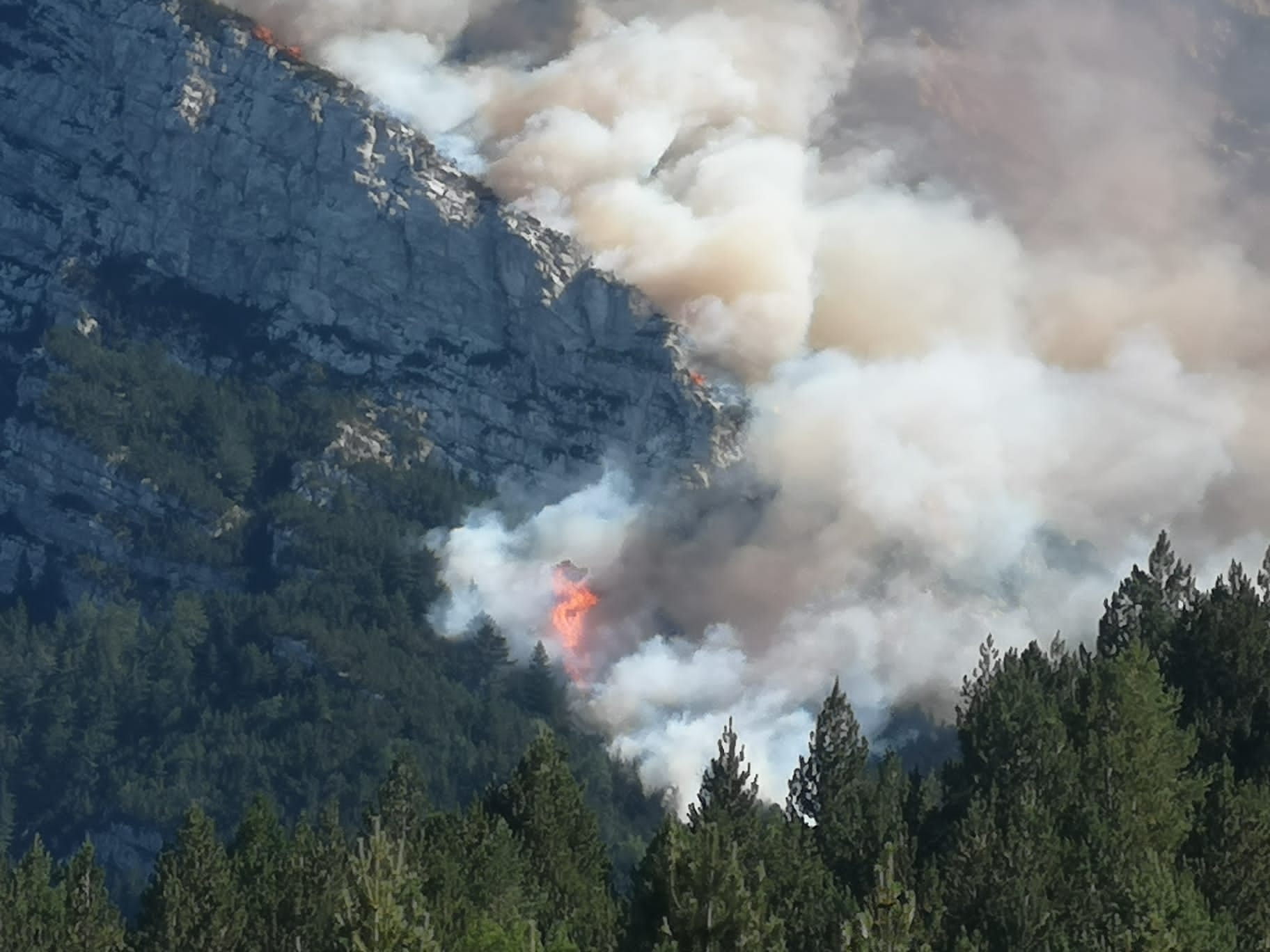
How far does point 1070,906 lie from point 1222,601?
54.4 meters

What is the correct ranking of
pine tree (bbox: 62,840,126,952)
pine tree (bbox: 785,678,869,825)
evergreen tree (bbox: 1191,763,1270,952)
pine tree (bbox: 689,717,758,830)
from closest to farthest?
evergreen tree (bbox: 1191,763,1270,952) → pine tree (bbox: 62,840,126,952) → pine tree (bbox: 689,717,758,830) → pine tree (bbox: 785,678,869,825)

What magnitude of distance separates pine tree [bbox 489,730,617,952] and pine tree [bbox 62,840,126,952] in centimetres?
2098

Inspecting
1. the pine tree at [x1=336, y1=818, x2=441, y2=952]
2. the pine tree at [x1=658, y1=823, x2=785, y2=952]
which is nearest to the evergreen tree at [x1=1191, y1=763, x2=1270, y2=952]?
the pine tree at [x1=658, y1=823, x2=785, y2=952]

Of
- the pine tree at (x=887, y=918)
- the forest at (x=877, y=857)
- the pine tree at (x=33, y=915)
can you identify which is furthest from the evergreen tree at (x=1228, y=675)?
the pine tree at (x=887, y=918)

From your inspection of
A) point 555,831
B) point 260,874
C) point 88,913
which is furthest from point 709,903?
point 260,874

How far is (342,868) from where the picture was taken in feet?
416

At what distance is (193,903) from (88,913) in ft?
17.8

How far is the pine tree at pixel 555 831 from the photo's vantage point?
135 meters

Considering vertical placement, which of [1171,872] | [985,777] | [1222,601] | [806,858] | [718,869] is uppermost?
[1222,601]

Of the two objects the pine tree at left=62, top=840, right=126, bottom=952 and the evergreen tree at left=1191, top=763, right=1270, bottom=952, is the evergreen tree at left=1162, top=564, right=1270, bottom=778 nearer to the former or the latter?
the evergreen tree at left=1191, top=763, right=1270, bottom=952

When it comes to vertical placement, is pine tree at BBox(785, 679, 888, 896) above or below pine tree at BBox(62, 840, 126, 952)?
above

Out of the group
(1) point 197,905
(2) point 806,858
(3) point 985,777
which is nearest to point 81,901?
(1) point 197,905

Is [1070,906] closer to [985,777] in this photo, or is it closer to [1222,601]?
[985,777]

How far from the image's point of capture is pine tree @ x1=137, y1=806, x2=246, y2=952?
5000 inches
